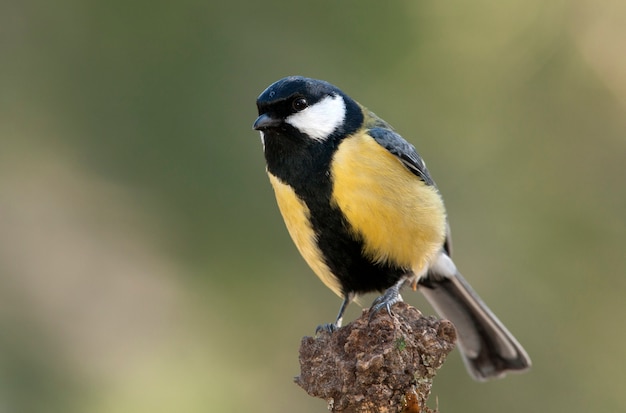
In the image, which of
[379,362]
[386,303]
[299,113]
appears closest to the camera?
[379,362]

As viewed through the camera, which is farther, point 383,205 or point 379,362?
point 383,205

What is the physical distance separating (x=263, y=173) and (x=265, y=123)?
175 cm

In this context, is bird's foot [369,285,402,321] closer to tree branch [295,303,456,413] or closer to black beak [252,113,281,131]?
tree branch [295,303,456,413]

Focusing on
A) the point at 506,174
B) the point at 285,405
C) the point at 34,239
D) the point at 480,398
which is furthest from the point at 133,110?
the point at 480,398

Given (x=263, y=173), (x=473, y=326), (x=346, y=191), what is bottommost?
(x=263, y=173)

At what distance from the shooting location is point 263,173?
4.91 metres

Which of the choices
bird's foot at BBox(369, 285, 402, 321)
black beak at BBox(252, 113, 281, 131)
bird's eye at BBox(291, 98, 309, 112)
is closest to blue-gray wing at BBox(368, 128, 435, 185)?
bird's eye at BBox(291, 98, 309, 112)

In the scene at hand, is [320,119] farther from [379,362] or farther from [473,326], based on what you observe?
[379,362]

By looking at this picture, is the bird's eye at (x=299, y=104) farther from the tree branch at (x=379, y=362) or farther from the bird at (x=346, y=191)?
the tree branch at (x=379, y=362)

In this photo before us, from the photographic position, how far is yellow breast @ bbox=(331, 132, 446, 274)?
10.1 ft

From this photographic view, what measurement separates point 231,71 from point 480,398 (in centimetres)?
232

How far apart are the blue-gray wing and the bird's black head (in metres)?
0.11

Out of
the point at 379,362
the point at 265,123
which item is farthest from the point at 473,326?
the point at 379,362

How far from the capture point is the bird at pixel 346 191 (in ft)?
10.2
